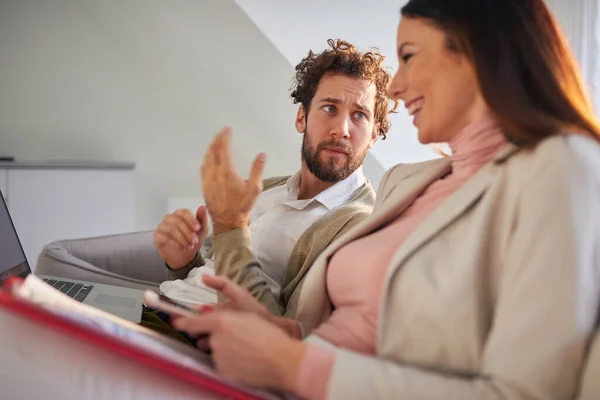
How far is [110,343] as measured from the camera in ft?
1.95

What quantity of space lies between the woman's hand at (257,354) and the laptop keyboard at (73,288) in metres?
0.77

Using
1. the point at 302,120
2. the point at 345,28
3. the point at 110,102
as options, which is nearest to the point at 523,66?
the point at 302,120

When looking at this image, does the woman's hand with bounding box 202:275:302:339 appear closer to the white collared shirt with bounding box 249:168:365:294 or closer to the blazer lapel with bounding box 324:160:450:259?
the blazer lapel with bounding box 324:160:450:259

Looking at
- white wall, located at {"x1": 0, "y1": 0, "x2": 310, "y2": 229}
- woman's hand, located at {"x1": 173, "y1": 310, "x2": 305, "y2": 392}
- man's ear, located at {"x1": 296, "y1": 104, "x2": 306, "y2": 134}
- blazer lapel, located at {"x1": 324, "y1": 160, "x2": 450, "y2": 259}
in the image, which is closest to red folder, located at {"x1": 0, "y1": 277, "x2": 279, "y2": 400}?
woman's hand, located at {"x1": 173, "y1": 310, "x2": 305, "y2": 392}

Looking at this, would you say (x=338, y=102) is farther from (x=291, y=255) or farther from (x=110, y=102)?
(x=110, y=102)

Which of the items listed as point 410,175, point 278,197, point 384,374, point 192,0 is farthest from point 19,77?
→ point 384,374

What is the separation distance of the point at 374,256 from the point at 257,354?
8.0 inches

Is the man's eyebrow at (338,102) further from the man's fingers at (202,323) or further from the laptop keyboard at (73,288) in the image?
the man's fingers at (202,323)

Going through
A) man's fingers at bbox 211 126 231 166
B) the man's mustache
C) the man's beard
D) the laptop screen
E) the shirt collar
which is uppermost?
man's fingers at bbox 211 126 231 166

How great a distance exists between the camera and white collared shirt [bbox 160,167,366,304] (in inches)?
50.8

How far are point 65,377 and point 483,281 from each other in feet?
1.47

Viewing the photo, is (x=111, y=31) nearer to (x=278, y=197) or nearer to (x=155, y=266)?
(x=155, y=266)

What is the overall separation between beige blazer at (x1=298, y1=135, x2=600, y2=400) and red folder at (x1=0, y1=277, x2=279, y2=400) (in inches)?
4.6

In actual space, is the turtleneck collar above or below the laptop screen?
above
